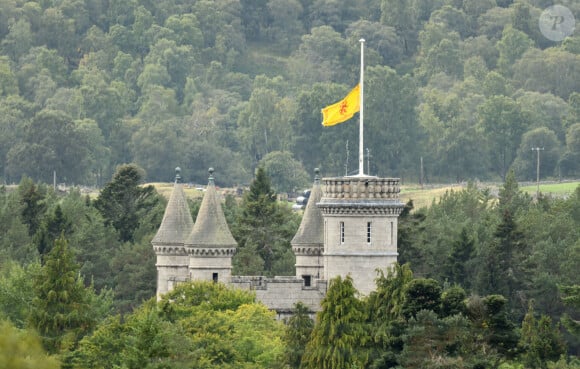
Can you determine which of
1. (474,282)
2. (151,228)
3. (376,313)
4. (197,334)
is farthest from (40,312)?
(151,228)

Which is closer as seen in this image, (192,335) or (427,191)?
(192,335)

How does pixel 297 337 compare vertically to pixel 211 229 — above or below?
below

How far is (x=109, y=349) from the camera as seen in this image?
250 feet

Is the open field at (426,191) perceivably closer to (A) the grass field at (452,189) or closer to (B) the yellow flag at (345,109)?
(A) the grass field at (452,189)

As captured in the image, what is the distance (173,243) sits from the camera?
90.1 m

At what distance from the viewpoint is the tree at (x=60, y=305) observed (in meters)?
80.2

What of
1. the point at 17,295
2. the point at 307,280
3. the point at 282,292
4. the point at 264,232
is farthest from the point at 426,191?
the point at 282,292

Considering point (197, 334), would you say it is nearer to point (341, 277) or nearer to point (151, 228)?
point (341, 277)

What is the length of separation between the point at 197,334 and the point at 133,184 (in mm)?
47051

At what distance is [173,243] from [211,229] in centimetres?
308

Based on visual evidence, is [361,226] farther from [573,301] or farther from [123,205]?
[123,205]

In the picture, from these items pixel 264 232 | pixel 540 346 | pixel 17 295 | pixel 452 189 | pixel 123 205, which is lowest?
pixel 540 346

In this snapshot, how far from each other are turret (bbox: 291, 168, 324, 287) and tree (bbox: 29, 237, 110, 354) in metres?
8.88

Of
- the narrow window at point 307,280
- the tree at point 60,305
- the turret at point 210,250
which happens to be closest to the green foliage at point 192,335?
the tree at point 60,305
